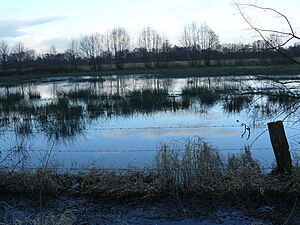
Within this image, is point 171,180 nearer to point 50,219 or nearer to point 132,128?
point 50,219

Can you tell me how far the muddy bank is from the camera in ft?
19.9

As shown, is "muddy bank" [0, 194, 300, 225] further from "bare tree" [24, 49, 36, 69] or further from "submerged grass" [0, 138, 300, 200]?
"bare tree" [24, 49, 36, 69]

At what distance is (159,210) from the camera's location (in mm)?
6539

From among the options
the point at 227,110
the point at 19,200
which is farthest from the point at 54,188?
the point at 227,110

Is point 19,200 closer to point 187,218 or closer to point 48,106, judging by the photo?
point 187,218

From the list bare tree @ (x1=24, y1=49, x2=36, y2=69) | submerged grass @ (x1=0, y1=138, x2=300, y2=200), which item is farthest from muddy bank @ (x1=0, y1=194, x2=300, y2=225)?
bare tree @ (x1=24, y1=49, x2=36, y2=69)

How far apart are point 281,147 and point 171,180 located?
2.28 meters

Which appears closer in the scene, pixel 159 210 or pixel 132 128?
pixel 159 210

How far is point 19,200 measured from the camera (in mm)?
7332

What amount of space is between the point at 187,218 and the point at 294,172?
2.33 m

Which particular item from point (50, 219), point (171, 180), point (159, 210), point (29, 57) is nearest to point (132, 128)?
point (171, 180)

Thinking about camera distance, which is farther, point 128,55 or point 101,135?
point 128,55

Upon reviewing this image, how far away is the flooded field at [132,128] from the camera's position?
9.95 meters

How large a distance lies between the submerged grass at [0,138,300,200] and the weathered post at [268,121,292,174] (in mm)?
217
